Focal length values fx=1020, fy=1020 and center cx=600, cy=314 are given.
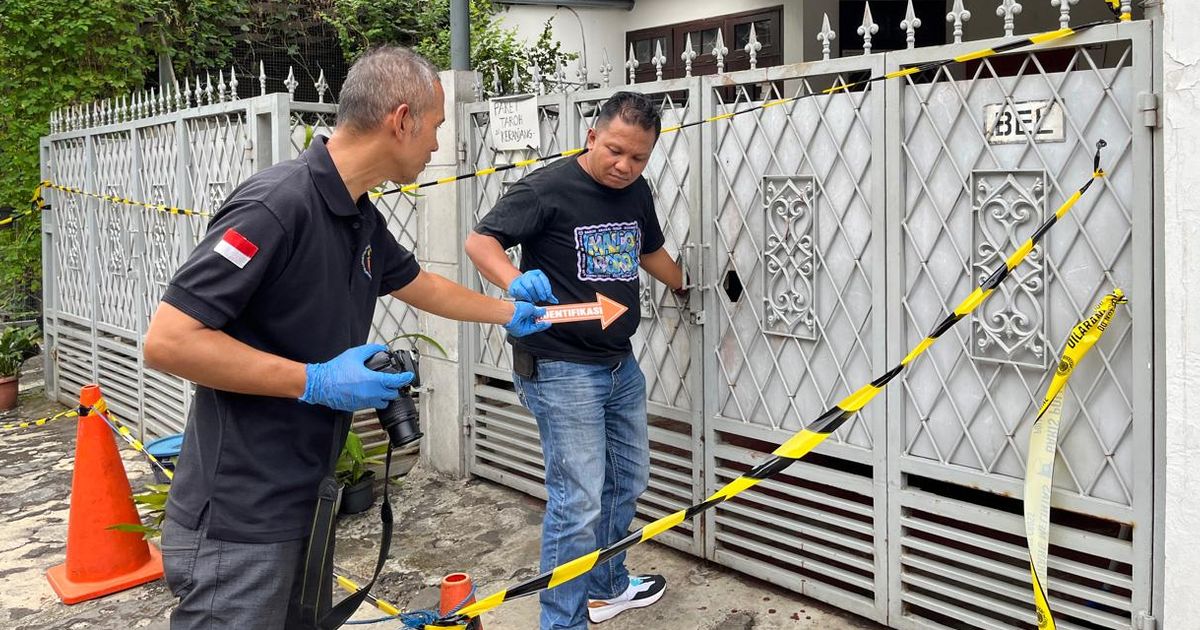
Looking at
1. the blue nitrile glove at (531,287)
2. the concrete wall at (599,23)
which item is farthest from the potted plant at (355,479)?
the concrete wall at (599,23)

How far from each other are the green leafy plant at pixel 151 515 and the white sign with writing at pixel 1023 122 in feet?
12.5

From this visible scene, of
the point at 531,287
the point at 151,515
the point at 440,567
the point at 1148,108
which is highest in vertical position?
the point at 1148,108

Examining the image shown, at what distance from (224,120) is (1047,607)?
5.45 m

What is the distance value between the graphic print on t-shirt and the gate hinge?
5.89ft

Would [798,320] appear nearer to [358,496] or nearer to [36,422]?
[358,496]

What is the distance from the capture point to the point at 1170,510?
306 cm

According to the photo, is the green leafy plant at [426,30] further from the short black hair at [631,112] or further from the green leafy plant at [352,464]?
the short black hair at [631,112]

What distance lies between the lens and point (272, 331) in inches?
95.0

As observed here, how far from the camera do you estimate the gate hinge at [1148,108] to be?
10.0 ft

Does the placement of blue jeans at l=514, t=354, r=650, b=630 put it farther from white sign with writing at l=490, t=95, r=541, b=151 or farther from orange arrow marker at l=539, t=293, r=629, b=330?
white sign with writing at l=490, t=95, r=541, b=151

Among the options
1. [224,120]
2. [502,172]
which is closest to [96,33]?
[224,120]

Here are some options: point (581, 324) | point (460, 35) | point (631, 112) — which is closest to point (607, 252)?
point (581, 324)

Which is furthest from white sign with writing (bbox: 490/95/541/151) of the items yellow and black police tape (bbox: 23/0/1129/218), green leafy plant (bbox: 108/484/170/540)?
green leafy plant (bbox: 108/484/170/540)

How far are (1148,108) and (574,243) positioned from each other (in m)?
1.94
